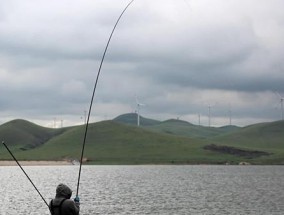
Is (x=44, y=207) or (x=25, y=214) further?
(x=44, y=207)

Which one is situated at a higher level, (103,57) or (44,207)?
(103,57)

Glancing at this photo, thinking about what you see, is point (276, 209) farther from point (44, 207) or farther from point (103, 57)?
point (103, 57)

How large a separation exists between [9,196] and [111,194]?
48.9ft

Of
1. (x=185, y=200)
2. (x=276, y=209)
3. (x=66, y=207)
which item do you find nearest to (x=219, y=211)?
(x=276, y=209)

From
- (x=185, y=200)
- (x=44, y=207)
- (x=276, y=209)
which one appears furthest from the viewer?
(x=185, y=200)

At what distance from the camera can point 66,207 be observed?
1538 cm

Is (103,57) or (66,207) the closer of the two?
(66,207)

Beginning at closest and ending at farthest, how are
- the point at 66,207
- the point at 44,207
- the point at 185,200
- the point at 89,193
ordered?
1. the point at 66,207
2. the point at 44,207
3. the point at 185,200
4. the point at 89,193

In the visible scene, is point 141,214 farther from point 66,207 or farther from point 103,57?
→ point 66,207

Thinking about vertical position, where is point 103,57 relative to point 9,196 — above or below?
above

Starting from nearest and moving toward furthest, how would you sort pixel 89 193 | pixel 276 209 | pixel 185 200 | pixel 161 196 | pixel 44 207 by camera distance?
pixel 276 209
pixel 44 207
pixel 185 200
pixel 161 196
pixel 89 193

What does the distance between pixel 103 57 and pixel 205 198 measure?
188 ft

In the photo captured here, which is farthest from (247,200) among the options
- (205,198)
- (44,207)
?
(44,207)

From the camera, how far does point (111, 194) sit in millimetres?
84750
